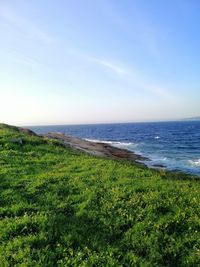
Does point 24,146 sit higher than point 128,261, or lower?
higher

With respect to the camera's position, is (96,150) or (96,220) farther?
(96,150)

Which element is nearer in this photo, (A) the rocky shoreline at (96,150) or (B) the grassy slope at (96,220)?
(B) the grassy slope at (96,220)

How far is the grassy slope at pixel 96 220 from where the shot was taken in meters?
8.93

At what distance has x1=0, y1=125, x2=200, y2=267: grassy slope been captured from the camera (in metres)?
8.93

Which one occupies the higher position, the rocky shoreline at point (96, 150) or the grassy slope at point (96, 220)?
the grassy slope at point (96, 220)

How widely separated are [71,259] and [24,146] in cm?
1982

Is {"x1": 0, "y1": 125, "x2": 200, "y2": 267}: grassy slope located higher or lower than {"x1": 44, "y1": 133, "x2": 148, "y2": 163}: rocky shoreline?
higher

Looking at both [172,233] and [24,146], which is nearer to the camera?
[172,233]

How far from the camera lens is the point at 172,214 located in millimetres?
11758

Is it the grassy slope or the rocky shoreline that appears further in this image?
the rocky shoreline

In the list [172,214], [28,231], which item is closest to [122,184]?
[172,214]

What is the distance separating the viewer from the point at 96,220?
1143cm

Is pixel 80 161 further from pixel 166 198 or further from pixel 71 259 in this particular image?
pixel 71 259

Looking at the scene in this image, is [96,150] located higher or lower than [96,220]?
lower
